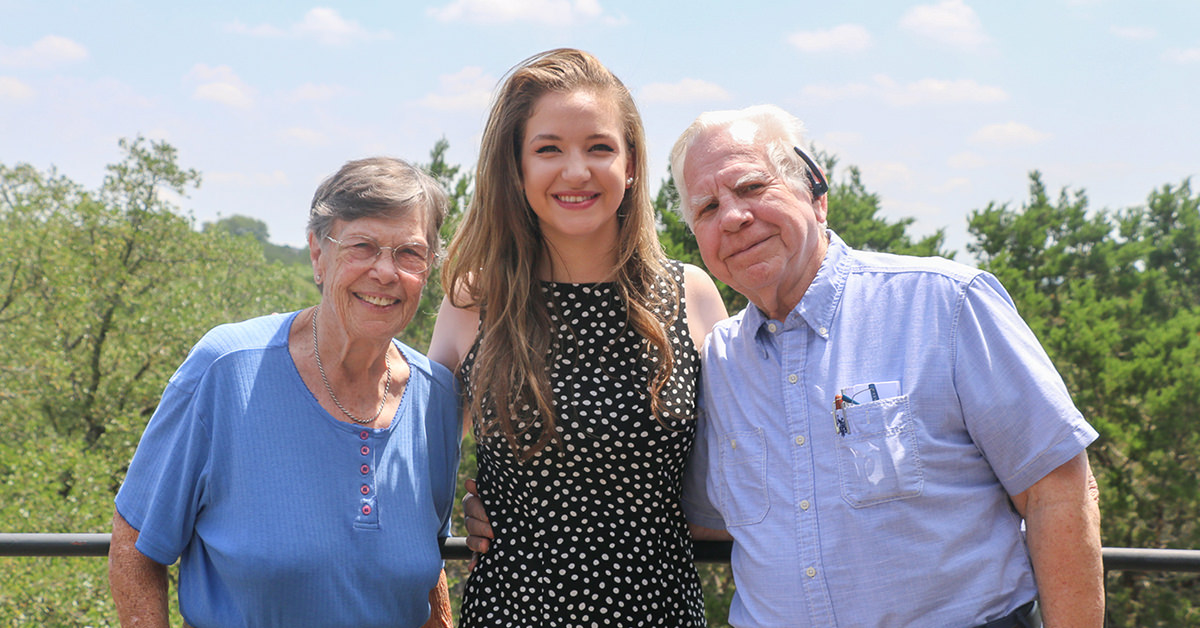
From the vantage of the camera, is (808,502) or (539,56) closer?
(808,502)

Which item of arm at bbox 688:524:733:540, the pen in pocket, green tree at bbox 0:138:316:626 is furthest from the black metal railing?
green tree at bbox 0:138:316:626

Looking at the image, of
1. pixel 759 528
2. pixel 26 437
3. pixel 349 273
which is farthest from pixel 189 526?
pixel 26 437

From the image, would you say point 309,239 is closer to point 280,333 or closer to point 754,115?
point 280,333

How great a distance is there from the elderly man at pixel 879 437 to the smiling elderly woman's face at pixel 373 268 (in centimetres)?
66

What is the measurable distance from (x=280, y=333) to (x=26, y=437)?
45.4 feet

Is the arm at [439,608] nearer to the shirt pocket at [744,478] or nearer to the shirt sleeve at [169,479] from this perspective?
the shirt sleeve at [169,479]

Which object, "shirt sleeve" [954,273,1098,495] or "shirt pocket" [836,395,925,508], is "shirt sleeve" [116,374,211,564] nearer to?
"shirt pocket" [836,395,925,508]

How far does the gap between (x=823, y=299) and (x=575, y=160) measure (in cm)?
72

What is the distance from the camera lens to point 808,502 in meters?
1.78

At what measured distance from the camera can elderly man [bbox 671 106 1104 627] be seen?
166 centimetres

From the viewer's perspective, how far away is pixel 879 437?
1.74 metres

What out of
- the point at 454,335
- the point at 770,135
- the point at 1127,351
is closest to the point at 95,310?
the point at 454,335

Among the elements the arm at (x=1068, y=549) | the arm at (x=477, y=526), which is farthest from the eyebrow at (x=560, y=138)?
the arm at (x=1068, y=549)

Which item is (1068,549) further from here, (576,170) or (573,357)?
(576,170)
